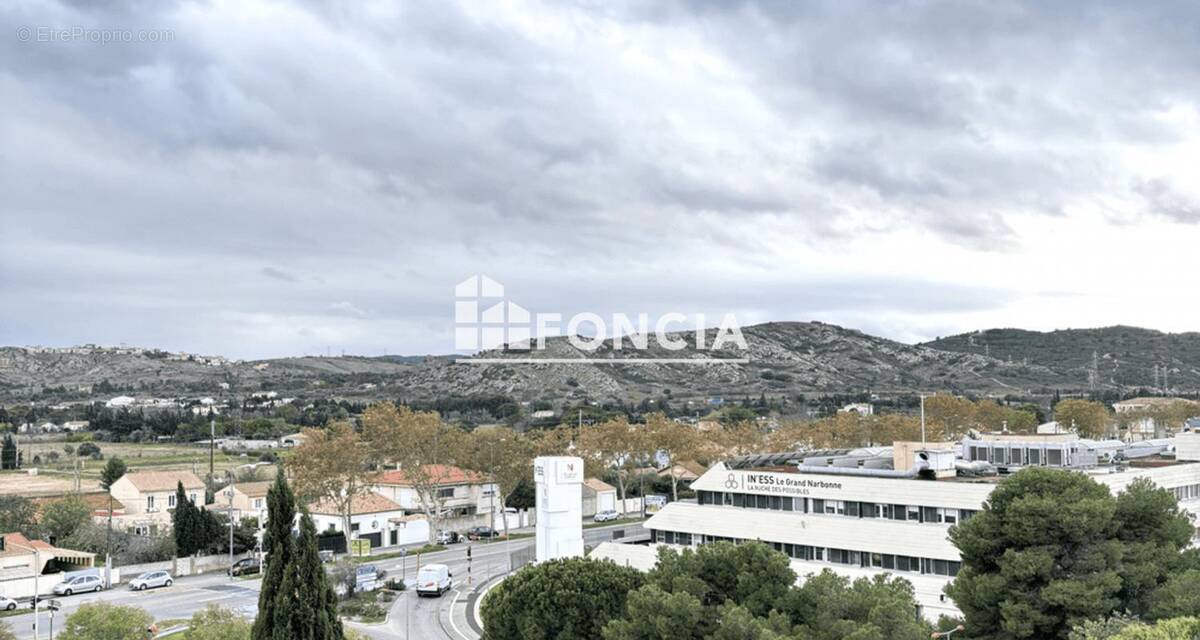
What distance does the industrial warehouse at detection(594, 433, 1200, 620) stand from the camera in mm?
37438

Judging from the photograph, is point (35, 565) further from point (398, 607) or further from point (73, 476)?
point (73, 476)

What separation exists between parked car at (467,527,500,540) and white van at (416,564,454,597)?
18.2 m

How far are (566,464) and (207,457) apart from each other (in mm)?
67569

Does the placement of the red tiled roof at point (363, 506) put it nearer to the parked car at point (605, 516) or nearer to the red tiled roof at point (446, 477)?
the red tiled roof at point (446, 477)

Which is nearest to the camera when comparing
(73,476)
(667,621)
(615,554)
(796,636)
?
(796,636)

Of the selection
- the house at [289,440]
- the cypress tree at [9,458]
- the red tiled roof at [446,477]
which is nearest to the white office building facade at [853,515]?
the red tiled roof at [446,477]

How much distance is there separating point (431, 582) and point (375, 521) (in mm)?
17179

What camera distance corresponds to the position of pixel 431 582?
47688 millimetres

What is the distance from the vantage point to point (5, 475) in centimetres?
8281

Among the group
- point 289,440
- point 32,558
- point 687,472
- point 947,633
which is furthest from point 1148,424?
point 32,558

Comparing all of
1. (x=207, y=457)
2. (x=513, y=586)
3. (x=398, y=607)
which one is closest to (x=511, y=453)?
(x=398, y=607)

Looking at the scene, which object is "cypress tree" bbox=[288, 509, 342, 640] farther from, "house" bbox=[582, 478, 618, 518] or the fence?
"house" bbox=[582, 478, 618, 518]

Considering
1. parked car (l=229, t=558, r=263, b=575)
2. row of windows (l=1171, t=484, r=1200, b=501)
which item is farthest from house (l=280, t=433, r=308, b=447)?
row of windows (l=1171, t=484, r=1200, b=501)

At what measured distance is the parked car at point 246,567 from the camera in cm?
5300
